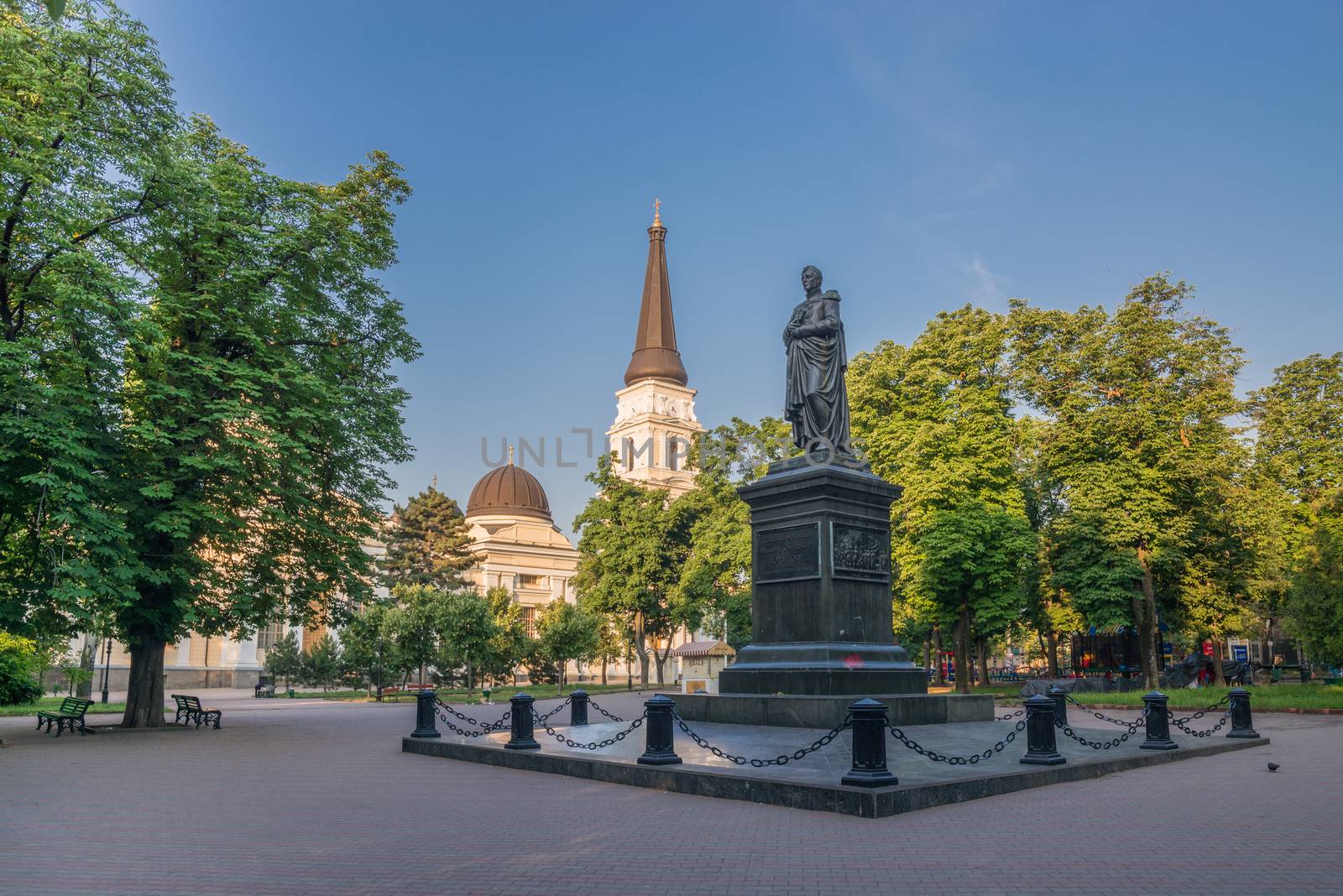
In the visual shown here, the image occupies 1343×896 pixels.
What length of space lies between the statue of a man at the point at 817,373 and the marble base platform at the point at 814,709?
4.42m

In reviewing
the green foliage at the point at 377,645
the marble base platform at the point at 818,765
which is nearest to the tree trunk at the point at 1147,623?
the marble base platform at the point at 818,765

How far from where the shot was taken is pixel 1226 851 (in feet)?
25.9

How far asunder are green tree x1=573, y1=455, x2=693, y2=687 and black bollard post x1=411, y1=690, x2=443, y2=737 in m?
37.8

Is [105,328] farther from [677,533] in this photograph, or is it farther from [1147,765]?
[677,533]

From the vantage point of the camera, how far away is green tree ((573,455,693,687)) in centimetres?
5628

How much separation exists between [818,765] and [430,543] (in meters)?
61.9

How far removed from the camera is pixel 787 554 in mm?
15648

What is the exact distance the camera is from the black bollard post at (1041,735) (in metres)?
11.9

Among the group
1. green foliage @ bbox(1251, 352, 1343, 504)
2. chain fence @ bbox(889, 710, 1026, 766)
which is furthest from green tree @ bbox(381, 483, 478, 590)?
chain fence @ bbox(889, 710, 1026, 766)

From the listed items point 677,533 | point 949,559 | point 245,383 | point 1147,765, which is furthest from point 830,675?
point 677,533

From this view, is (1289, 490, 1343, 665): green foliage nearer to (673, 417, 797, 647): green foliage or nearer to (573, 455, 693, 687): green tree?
(673, 417, 797, 647): green foliage

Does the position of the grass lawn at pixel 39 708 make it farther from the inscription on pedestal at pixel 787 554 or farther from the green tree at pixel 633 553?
the green tree at pixel 633 553

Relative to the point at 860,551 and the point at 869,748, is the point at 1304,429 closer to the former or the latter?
the point at 860,551

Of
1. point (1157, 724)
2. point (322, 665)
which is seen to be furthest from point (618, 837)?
point (322, 665)
